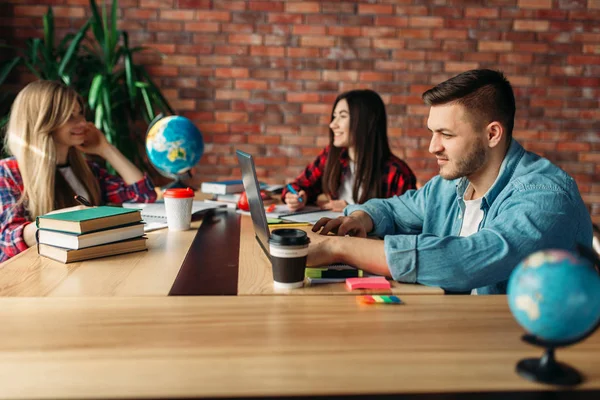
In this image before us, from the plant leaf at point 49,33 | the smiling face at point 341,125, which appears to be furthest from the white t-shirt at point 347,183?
the plant leaf at point 49,33

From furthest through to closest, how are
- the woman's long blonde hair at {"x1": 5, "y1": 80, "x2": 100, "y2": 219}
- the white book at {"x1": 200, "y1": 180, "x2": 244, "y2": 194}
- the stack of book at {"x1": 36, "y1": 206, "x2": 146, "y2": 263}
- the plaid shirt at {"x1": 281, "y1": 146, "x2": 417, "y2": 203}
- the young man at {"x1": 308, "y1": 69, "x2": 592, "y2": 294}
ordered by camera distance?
the plaid shirt at {"x1": 281, "y1": 146, "x2": 417, "y2": 203} < the white book at {"x1": 200, "y1": 180, "x2": 244, "y2": 194} < the woman's long blonde hair at {"x1": 5, "y1": 80, "x2": 100, "y2": 219} < the stack of book at {"x1": 36, "y1": 206, "x2": 146, "y2": 263} < the young man at {"x1": 308, "y1": 69, "x2": 592, "y2": 294}

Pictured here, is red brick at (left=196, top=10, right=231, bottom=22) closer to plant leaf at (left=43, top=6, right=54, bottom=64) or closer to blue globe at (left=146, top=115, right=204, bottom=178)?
plant leaf at (left=43, top=6, right=54, bottom=64)

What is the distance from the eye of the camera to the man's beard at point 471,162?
58.0 inches

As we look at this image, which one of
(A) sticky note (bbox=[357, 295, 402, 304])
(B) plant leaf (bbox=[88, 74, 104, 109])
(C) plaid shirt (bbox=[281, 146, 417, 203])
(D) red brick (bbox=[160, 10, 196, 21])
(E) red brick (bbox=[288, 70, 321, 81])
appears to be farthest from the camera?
(E) red brick (bbox=[288, 70, 321, 81])

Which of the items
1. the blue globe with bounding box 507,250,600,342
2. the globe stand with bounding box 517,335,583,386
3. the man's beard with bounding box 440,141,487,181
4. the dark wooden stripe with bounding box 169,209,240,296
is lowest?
the dark wooden stripe with bounding box 169,209,240,296

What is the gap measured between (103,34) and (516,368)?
3355 millimetres

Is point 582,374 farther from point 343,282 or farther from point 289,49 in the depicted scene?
point 289,49

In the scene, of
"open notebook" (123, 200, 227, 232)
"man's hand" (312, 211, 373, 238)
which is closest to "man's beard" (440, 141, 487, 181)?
"man's hand" (312, 211, 373, 238)

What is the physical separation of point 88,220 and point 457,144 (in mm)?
939

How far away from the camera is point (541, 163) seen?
4.61 ft

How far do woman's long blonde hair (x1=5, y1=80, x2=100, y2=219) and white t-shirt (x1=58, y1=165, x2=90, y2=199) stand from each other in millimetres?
60

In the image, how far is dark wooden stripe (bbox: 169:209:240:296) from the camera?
117 centimetres

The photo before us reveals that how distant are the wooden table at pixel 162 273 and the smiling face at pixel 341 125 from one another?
4.01 feet

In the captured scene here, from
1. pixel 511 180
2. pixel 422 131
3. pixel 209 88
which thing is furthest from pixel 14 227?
pixel 422 131
